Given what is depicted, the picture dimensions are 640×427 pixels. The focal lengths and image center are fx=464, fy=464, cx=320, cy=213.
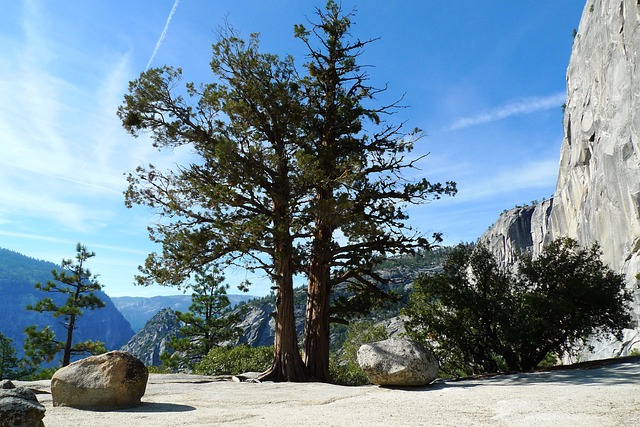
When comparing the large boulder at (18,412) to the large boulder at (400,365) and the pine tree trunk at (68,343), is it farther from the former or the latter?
the pine tree trunk at (68,343)

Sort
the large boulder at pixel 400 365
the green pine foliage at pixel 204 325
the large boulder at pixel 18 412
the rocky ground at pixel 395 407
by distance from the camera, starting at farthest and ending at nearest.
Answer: the green pine foliage at pixel 204 325
the large boulder at pixel 400 365
the rocky ground at pixel 395 407
the large boulder at pixel 18 412

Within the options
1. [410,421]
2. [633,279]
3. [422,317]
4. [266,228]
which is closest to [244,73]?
[266,228]

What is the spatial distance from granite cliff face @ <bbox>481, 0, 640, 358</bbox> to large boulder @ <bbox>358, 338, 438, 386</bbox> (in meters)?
24.0

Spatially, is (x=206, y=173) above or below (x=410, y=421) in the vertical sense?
above

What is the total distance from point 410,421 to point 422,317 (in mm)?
8879

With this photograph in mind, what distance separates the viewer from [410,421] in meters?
5.53

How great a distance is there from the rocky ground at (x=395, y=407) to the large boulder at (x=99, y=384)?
0.90 feet

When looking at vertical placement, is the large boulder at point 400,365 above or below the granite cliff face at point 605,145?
below

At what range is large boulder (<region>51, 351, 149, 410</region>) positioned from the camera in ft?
24.0

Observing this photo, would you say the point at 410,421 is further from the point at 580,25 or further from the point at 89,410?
the point at 580,25

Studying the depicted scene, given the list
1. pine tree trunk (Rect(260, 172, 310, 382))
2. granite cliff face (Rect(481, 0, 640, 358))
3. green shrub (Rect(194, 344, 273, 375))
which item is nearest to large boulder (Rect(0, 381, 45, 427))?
pine tree trunk (Rect(260, 172, 310, 382))

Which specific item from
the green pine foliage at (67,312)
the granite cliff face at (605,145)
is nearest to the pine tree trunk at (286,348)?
the green pine foliage at (67,312)

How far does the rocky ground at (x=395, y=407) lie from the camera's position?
18.0 ft

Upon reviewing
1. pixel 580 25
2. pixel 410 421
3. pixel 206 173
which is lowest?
pixel 410 421
